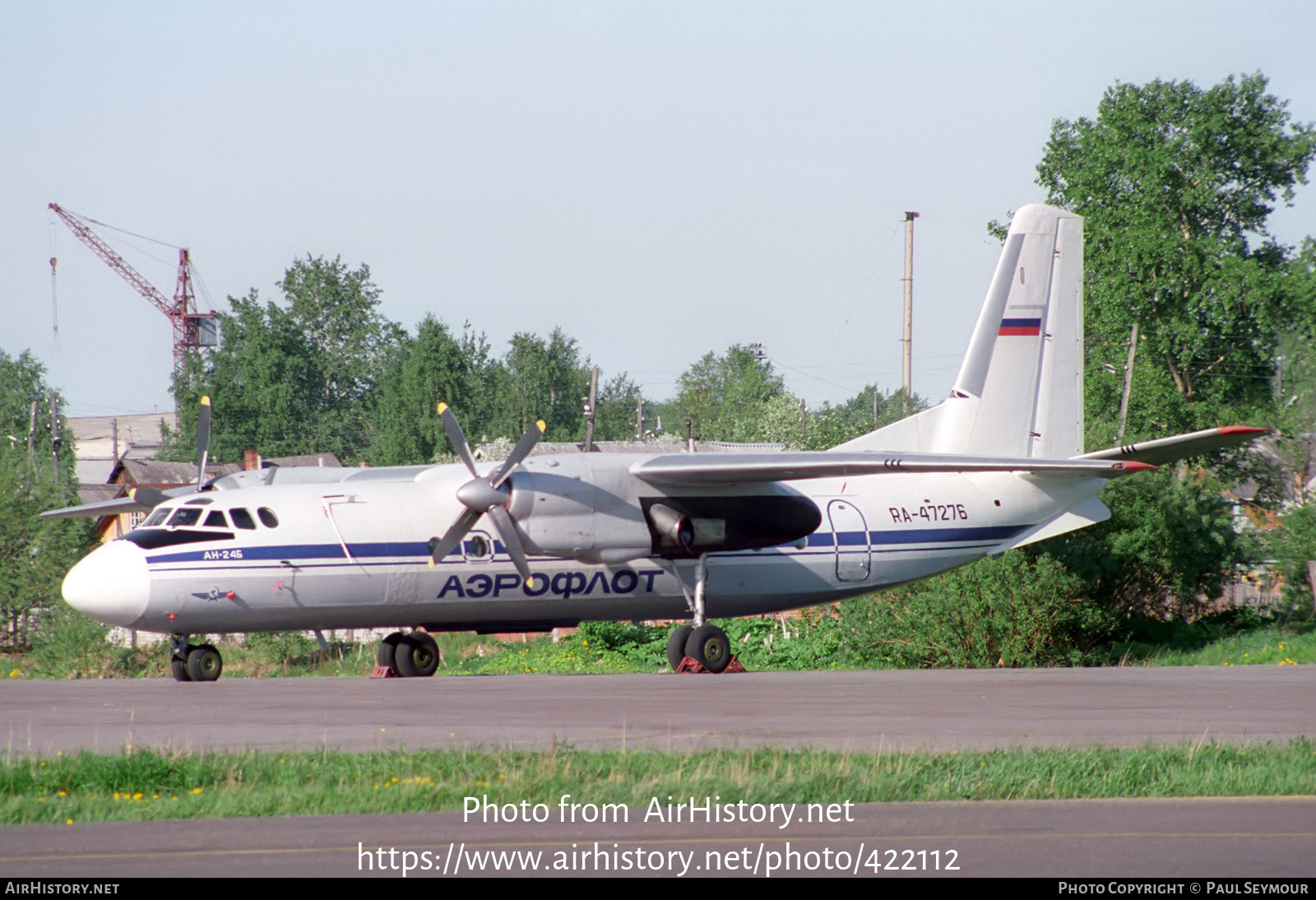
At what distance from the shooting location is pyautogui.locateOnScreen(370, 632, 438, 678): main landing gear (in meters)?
22.4

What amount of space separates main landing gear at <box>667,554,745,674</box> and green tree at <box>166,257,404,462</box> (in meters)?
66.7

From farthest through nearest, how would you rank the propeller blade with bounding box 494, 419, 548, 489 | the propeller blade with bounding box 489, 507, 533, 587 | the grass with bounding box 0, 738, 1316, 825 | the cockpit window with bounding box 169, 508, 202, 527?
1. the propeller blade with bounding box 494, 419, 548, 489
2. the propeller blade with bounding box 489, 507, 533, 587
3. the cockpit window with bounding box 169, 508, 202, 527
4. the grass with bounding box 0, 738, 1316, 825

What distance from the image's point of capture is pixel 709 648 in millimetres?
23031

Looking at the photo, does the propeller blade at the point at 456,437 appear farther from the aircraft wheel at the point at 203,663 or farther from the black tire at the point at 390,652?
the aircraft wheel at the point at 203,663

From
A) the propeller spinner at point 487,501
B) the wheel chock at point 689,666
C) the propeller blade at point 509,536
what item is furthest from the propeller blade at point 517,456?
the wheel chock at point 689,666

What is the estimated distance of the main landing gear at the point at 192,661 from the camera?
68.9 ft

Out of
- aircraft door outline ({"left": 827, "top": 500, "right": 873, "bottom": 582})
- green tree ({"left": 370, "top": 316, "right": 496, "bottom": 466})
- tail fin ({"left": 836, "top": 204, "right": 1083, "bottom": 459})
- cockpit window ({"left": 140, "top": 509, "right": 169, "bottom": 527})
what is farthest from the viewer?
green tree ({"left": 370, "top": 316, "right": 496, "bottom": 466})

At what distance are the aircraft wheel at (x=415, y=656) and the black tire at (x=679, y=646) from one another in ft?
12.7

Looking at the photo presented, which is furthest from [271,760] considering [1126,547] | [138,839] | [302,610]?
[1126,547]

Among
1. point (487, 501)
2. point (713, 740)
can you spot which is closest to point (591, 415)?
point (487, 501)

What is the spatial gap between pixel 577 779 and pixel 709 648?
12788 millimetres

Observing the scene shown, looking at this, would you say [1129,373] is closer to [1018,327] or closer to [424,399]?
[1018,327]

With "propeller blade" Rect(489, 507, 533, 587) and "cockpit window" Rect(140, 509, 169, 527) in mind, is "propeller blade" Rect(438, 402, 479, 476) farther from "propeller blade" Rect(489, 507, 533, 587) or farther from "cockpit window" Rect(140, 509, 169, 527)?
"cockpit window" Rect(140, 509, 169, 527)

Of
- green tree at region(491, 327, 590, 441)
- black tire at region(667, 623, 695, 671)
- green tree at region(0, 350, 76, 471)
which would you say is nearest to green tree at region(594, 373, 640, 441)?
green tree at region(491, 327, 590, 441)
